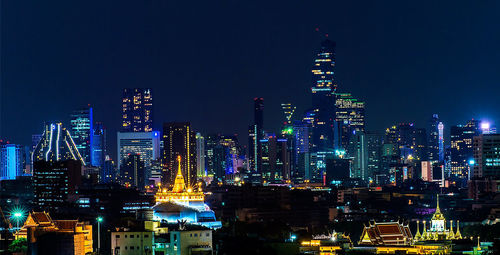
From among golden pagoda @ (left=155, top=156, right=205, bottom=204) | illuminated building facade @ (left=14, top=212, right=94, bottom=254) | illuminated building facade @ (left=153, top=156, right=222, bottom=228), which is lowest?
illuminated building facade @ (left=14, top=212, right=94, bottom=254)

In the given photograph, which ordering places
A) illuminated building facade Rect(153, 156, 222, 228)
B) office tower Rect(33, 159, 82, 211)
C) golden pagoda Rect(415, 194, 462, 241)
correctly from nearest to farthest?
illuminated building facade Rect(153, 156, 222, 228), golden pagoda Rect(415, 194, 462, 241), office tower Rect(33, 159, 82, 211)

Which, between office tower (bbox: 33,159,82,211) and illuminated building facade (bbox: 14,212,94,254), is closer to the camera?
illuminated building facade (bbox: 14,212,94,254)

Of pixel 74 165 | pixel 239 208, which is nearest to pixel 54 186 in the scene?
pixel 74 165

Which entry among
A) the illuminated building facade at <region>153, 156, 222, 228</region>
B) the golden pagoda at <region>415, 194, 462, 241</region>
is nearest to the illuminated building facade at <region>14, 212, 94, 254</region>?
the illuminated building facade at <region>153, 156, 222, 228</region>

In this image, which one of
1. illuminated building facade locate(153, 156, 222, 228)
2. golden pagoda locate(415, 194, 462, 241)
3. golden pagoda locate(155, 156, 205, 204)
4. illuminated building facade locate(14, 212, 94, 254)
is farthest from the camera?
golden pagoda locate(415, 194, 462, 241)

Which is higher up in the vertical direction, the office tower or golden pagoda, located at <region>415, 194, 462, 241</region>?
the office tower

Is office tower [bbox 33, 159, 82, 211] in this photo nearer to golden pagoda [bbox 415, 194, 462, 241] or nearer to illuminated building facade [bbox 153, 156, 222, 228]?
illuminated building facade [bbox 153, 156, 222, 228]

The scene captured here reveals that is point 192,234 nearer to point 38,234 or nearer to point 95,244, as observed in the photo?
point 38,234
